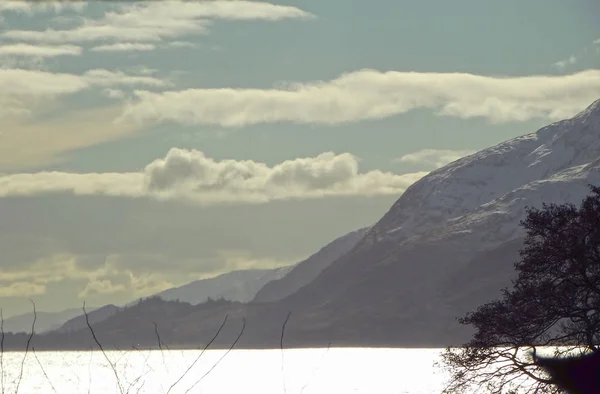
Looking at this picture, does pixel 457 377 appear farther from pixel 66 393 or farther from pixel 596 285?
pixel 66 393

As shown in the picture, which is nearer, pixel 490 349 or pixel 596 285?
pixel 596 285

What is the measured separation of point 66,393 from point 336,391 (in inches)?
2078

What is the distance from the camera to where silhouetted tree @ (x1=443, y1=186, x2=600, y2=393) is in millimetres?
42500

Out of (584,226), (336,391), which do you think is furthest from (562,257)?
(336,391)

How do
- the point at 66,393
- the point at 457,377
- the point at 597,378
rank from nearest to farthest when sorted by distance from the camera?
the point at 597,378 → the point at 457,377 → the point at 66,393

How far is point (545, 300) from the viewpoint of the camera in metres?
43.8

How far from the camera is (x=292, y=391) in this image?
645 feet

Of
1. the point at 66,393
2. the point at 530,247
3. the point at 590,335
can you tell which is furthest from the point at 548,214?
the point at 66,393

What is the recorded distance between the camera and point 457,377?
4584 centimetres

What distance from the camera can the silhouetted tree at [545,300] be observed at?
139ft

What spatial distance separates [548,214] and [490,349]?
23.2ft

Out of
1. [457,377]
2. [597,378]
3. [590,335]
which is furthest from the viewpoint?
[457,377]

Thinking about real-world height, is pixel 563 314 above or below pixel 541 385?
above

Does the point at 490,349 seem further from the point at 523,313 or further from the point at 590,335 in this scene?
the point at 590,335
